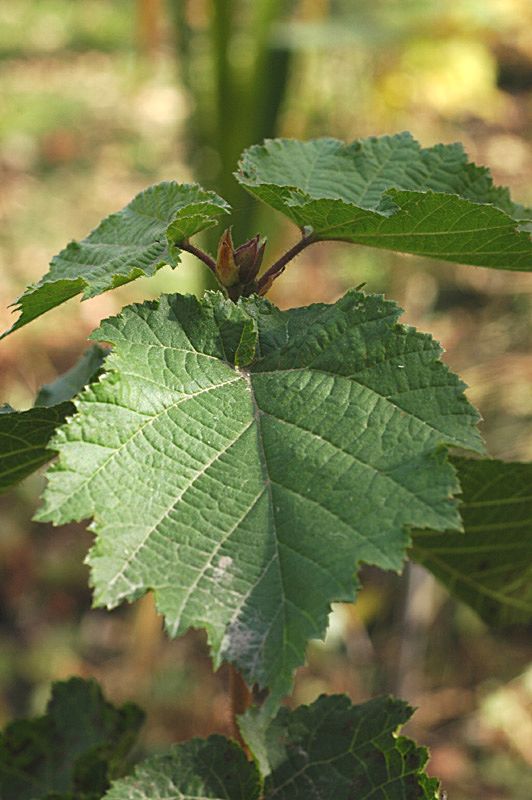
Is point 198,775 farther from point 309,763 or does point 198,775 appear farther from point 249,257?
point 249,257

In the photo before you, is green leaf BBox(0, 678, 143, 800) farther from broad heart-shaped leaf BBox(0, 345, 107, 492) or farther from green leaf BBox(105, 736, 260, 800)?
broad heart-shaped leaf BBox(0, 345, 107, 492)

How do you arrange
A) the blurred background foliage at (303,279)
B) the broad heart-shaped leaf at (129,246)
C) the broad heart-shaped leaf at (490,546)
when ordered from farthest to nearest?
the blurred background foliage at (303,279) → the broad heart-shaped leaf at (490,546) → the broad heart-shaped leaf at (129,246)

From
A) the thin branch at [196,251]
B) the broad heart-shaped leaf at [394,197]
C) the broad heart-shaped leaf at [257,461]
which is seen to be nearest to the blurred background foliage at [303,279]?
the broad heart-shaped leaf at [394,197]

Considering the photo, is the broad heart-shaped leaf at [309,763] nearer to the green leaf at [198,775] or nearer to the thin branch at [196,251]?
the green leaf at [198,775]

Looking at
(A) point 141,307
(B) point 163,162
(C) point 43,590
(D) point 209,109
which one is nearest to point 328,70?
(B) point 163,162

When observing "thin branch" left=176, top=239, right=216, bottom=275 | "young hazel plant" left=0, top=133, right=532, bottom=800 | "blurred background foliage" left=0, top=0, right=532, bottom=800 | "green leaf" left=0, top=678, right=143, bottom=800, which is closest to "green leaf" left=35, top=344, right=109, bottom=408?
"young hazel plant" left=0, top=133, right=532, bottom=800

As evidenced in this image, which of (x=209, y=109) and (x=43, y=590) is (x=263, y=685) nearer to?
(x=43, y=590)

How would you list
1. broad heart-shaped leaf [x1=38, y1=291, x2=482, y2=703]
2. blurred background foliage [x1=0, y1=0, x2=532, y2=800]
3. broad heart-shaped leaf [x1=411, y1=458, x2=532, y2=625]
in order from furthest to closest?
1. blurred background foliage [x1=0, y1=0, x2=532, y2=800]
2. broad heart-shaped leaf [x1=411, y1=458, x2=532, y2=625]
3. broad heart-shaped leaf [x1=38, y1=291, x2=482, y2=703]
